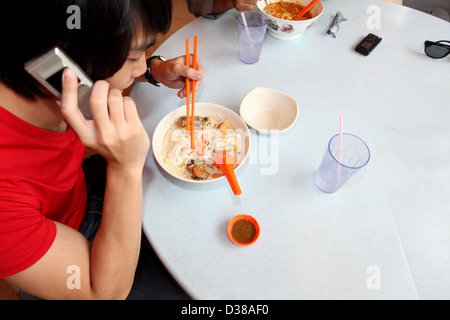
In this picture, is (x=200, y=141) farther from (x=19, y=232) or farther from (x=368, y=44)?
(x=368, y=44)

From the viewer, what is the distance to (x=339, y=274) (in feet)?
2.66

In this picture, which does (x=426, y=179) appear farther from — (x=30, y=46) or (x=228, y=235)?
(x=30, y=46)

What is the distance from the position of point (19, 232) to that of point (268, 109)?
93 centimetres

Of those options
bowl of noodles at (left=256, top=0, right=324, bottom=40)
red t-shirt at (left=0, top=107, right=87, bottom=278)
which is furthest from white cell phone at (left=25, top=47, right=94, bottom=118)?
bowl of noodles at (left=256, top=0, right=324, bottom=40)

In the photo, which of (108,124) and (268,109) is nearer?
(108,124)

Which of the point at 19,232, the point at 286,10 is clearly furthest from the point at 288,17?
the point at 19,232

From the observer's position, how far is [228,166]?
3.15ft

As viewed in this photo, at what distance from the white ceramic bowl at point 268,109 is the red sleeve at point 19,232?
76cm

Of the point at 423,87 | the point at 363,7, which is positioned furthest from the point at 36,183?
the point at 363,7

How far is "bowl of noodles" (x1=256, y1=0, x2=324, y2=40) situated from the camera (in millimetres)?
1324

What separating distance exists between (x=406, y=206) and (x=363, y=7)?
1.20m

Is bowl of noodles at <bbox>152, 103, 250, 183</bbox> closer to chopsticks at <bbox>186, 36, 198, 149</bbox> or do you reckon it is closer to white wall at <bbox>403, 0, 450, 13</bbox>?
chopsticks at <bbox>186, 36, 198, 149</bbox>

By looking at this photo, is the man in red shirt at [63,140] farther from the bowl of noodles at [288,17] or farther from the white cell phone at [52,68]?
the bowl of noodles at [288,17]

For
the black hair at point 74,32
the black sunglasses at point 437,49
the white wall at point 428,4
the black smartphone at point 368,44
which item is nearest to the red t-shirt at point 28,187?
the black hair at point 74,32
